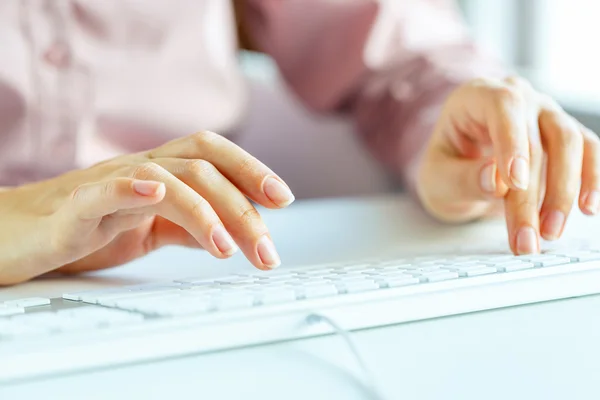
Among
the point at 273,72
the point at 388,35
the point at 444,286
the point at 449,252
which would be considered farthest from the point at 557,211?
the point at 273,72

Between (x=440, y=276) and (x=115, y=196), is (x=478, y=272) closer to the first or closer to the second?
(x=440, y=276)

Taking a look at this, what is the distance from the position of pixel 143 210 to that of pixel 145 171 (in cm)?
2

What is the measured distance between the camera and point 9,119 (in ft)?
2.45

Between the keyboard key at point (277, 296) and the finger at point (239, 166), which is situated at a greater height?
the keyboard key at point (277, 296)

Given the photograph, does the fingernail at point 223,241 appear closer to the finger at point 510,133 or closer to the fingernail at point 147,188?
the fingernail at point 147,188

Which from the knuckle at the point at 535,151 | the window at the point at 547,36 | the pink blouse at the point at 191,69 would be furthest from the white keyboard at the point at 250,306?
the window at the point at 547,36

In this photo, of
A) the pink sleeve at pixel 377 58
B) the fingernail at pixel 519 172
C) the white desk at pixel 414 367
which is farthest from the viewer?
the pink sleeve at pixel 377 58

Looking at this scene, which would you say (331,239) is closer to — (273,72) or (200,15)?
(200,15)

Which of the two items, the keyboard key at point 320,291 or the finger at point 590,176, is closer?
the keyboard key at point 320,291

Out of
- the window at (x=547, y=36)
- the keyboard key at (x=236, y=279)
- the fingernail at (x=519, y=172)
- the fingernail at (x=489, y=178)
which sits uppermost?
the fingernail at (x=519, y=172)

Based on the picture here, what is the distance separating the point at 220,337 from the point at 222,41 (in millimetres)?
627

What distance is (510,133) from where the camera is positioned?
1.67ft

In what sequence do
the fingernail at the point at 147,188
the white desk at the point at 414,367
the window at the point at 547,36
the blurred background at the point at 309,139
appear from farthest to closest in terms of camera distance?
the window at the point at 547,36 → the blurred background at the point at 309,139 → the fingernail at the point at 147,188 → the white desk at the point at 414,367

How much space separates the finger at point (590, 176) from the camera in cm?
52
